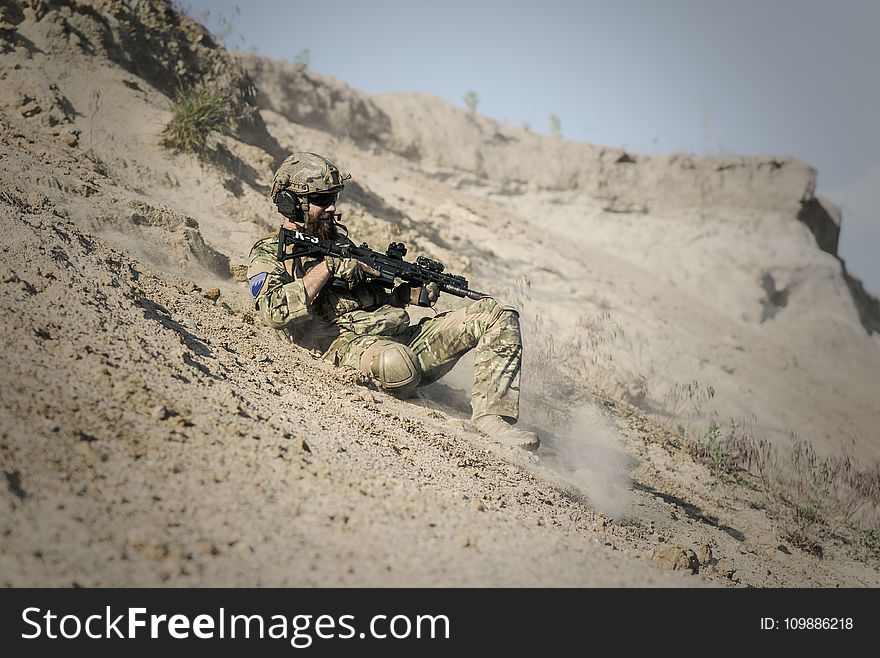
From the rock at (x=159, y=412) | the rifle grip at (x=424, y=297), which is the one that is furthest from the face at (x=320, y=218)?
the rock at (x=159, y=412)

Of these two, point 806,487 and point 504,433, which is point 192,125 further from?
point 806,487

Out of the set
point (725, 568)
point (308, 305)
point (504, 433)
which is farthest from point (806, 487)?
point (308, 305)

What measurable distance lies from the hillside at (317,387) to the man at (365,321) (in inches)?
7.7

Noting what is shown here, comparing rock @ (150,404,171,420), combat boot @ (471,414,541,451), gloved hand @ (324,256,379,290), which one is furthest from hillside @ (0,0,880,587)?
gloved hand @ (324,256,379,290)

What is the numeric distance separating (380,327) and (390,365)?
1.16ft

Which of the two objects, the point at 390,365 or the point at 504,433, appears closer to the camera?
the point at 504,433

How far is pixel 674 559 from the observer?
3.35 metres

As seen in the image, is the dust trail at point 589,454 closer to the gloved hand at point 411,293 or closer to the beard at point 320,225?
the gloved hand at point 411,293

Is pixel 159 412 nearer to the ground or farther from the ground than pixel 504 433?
nearer to the ground

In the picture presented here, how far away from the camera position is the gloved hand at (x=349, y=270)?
447cm

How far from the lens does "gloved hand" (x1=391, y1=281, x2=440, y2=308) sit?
15.0ft

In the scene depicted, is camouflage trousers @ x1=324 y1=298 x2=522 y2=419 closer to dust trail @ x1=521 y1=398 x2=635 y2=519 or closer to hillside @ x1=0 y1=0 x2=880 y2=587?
hillside @ x1=0 y1=0 x2=880 y2=587

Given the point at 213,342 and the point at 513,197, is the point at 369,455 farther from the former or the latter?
the point at 513,197

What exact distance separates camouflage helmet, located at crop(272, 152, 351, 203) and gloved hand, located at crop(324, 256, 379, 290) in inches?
18.6
